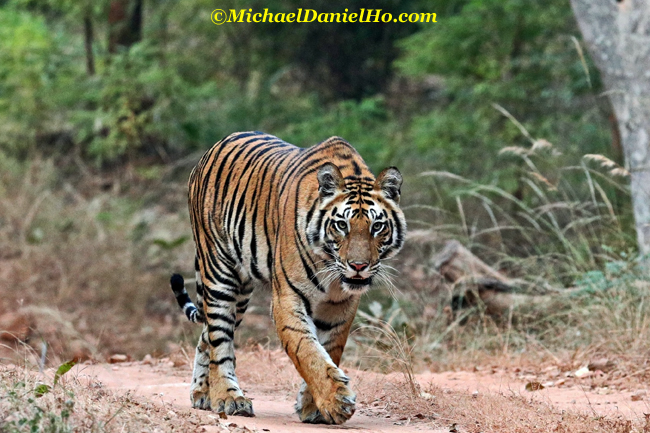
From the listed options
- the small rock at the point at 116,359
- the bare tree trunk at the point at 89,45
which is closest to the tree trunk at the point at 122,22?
the bare tree trunk at the point at 89,45

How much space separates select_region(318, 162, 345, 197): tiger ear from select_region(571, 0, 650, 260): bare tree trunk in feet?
18.3

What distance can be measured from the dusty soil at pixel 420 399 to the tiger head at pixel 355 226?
3.14ft

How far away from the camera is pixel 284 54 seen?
19.4 m

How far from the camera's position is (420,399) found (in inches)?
238

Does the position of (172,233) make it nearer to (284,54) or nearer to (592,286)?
(284,54)

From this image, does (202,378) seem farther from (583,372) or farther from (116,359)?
(583,372)

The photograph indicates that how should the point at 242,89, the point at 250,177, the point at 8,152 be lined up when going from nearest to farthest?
the point at 250,177 → the point at 8,152 → the point at 242,89

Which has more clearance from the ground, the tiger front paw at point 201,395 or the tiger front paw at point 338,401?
the tiger front paw at point 338,401

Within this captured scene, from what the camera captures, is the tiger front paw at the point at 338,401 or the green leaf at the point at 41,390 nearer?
the green leaf at the point at 41,390

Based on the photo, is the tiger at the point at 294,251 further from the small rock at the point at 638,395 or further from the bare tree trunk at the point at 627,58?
the bare tree trunk at the point at 627,58

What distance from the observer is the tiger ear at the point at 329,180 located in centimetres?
530

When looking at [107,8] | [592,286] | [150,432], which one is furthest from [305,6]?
[150,432]

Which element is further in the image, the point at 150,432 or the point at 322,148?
the point at 322,148

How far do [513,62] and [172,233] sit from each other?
20.6 ft
